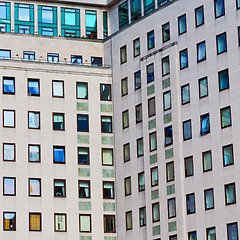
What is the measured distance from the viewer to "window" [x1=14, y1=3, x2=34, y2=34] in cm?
8956

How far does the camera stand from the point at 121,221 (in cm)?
8419

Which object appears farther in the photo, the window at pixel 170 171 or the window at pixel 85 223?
the window at pixel 85 223

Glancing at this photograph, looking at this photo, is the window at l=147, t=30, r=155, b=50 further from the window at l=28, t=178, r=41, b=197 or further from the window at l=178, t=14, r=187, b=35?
the window at l=28, t=178, r=41, b=197

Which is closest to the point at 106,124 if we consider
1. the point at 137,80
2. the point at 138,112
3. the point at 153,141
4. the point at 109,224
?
the point at 138,112

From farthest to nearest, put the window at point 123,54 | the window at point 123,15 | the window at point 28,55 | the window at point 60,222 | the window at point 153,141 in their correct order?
the window at point 123,15, the window at point 28,55, the window at point 123,54, the window at point 60,222, the window at point 153,141

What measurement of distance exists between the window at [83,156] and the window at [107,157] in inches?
60.1

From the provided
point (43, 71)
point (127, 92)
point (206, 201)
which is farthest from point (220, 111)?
point (43, 71)

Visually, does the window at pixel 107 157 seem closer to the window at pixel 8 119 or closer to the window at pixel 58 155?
the window at pixel 58 155

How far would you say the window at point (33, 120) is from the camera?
8456 cm

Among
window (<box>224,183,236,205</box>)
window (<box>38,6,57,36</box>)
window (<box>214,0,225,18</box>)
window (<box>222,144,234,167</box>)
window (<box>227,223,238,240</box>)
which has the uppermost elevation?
window (<box>38,6,57,36</box>)

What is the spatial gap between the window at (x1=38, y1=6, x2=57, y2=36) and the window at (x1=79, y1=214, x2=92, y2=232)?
59.1 feet

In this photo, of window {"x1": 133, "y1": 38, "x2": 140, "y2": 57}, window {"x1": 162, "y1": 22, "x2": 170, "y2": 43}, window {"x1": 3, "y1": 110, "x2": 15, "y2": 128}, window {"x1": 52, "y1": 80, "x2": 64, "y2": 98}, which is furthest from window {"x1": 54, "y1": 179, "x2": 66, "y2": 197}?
window {"x1": 162, "y1": 22, "x2": 170, "y2": 43}

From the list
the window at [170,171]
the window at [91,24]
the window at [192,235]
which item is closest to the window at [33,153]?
the window at [170,171]

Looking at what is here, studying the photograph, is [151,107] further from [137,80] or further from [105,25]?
[105,25]
